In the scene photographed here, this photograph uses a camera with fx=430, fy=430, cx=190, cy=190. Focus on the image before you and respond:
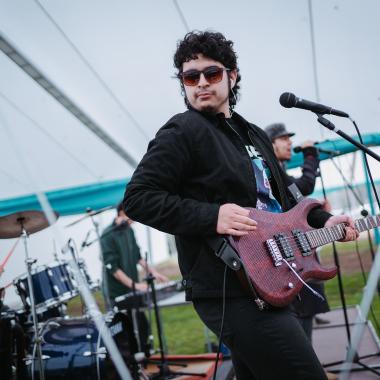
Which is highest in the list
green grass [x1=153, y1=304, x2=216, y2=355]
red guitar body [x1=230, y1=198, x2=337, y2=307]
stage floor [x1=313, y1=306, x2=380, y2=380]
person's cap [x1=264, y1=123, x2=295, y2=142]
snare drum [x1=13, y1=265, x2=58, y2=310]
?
person's cap [x1=264, y1=123, x2=295, y2=142]

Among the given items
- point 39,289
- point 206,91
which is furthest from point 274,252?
point 39,289

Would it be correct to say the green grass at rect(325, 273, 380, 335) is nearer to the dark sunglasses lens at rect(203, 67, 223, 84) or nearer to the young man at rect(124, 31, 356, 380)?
the young man at rect(124, 31, 356, 380)

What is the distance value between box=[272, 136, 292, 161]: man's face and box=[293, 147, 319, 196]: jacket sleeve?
7.1 inches

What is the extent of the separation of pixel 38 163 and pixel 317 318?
489 cm

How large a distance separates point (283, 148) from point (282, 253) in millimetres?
2397

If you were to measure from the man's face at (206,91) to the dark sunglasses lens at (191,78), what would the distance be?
0.01 meters

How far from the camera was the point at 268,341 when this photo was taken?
4.71 feet

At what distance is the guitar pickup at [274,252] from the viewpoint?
5.38ft

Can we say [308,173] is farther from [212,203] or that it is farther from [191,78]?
[212,203]

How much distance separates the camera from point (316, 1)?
476cm

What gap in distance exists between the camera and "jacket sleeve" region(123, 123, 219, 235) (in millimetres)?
1514

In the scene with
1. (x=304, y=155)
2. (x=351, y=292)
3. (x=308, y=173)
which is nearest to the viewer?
(x=308, y=173)

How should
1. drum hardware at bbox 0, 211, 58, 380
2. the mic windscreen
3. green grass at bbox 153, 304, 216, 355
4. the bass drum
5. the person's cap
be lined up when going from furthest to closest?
green grass at bbox 153, 304, 216, 355 < the person's cap < drum hardware at bbox 0, 211, 58, 380 < the bass drum < the mic windscreen

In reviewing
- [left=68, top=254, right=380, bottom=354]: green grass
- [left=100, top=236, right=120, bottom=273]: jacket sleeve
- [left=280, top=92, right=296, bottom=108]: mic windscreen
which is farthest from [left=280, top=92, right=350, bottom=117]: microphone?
[left=68, top=254, right=380, bottom=354]: green grass
